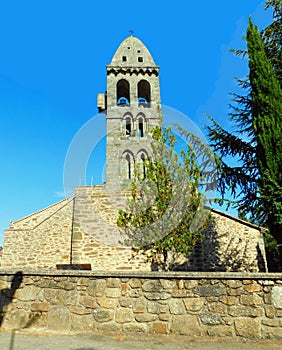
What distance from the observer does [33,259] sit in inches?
465

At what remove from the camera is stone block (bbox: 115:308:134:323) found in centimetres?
365

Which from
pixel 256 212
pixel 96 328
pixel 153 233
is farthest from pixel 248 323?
pixel 153 233

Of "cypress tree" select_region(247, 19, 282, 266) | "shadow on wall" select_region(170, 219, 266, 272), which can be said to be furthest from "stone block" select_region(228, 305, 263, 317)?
"shadow on wall" select_region(170, 219, 266, 272)

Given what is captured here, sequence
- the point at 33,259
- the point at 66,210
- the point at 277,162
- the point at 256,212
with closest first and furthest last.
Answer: the point at 277,162 < the point at 256,212 < the point at 33,259 < the point at 66,210

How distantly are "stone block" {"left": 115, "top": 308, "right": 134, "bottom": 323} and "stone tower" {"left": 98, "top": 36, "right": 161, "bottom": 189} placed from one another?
1437cm

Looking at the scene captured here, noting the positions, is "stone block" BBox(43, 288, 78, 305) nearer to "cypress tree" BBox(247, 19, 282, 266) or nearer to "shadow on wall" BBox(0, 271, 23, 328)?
"shadow on wall" BBox(0, 271, 23, 328)

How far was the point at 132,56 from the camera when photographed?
2167cm

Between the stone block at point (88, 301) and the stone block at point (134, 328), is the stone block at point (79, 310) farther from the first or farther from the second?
the stone block at point (134, 328)

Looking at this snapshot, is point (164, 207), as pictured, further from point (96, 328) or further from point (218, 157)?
point (96, 328)

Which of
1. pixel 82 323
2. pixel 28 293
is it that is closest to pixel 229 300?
pixel 82 323

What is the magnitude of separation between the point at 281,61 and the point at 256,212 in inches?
200

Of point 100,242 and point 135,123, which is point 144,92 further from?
point 100,242

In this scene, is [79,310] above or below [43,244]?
below

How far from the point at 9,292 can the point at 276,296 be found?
12.7 ft
